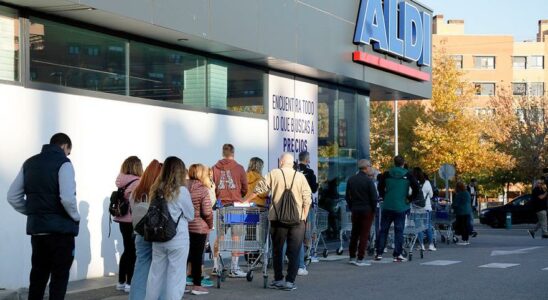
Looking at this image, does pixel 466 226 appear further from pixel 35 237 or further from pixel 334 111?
pixel 35 237

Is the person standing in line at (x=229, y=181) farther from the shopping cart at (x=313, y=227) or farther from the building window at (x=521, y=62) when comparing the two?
the building window at (x=521, y=62)

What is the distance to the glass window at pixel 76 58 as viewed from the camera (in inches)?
488

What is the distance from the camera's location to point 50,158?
29.6 feet

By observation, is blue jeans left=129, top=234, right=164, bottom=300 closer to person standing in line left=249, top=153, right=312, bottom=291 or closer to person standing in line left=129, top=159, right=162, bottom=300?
person standing in line left=129, top=159, right=162, bottom=300

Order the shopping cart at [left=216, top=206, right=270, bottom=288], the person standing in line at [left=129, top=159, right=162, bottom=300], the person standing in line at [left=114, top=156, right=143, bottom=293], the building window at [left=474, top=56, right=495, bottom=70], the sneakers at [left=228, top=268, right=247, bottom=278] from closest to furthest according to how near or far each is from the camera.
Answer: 1. the person standing in line at [left=129, top=159, right=162, bottom=300]
2. the person standing in line at [left=114, top=156, right=143, bottom=293]
3. the shopping cart at [left=216, top=206, right=270, bottom=288]
4. the sneakers at [left=228, top=268, right=247, bottom=278]
5. the building window at [left=474, top=56, right=495, bottom=70]

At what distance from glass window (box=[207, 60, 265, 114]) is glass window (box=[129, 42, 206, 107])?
301mm

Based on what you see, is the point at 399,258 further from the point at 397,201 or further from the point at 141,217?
the point at 141,217

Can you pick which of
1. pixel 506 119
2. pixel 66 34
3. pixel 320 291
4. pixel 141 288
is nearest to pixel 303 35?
pixel 66 34

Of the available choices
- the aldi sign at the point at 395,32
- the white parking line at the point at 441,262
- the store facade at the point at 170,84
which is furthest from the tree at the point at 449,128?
the white parking line at the point at 441,262

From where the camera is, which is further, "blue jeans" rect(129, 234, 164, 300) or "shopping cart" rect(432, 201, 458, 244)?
"shopping cart" rect(432, 201, 458, 244)

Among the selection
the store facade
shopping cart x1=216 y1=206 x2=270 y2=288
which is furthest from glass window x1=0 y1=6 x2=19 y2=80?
shopping cart x1=216 y1=206 x2=270 y2=288

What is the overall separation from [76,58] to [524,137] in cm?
4404

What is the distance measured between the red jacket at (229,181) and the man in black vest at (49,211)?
15.6 ft

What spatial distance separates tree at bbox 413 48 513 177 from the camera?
4931 cm
